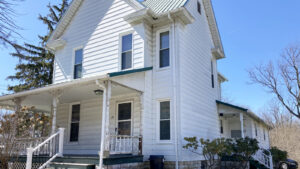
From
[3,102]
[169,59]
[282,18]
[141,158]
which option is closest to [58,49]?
[3,102]

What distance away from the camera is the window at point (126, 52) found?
11279 millimetres

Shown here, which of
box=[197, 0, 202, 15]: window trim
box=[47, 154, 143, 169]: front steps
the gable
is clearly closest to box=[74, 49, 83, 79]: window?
the gable

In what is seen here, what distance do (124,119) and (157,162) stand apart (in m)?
2.65

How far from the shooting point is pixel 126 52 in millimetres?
11430

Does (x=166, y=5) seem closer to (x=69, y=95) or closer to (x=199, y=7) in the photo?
(x=199, y=7)

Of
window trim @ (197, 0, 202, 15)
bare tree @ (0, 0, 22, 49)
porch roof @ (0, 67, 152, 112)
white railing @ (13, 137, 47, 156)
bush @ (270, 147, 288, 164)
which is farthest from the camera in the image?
bush @ (270, 147, 288, 164)

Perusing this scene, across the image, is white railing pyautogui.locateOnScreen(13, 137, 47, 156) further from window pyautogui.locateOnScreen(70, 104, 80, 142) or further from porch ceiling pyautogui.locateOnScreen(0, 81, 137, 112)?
window pyautogui.locateOnScreen(70, 104, 80, 142)

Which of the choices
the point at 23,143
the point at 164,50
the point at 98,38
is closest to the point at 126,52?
the point at 164,50

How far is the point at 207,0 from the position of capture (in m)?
14.9

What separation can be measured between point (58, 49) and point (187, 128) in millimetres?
8360

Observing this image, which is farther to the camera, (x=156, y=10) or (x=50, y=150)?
(x=156, y=10)

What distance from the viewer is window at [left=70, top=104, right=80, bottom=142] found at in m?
12.9

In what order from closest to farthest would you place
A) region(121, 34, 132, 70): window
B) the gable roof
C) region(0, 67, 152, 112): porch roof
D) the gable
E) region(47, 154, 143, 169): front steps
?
region(47, 154, 143, 169): front steps < region(0, 67, 152, 112): porch roof < region(121, 34, 132, 70): window < the gable roof < the gable

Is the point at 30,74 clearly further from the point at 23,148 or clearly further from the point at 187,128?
the point at 187,128
